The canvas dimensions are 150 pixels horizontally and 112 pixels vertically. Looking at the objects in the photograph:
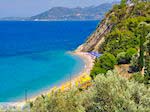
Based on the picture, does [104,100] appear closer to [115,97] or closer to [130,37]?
[115,97]

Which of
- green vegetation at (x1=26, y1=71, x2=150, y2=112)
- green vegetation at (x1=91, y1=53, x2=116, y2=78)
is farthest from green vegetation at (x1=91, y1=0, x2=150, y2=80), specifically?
green vegetation at (x1=26, y1=71, x2=150, y2=112)

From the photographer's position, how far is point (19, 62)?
82375 mm

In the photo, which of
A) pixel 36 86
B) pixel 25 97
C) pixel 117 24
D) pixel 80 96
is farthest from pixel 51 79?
pixel 80 96

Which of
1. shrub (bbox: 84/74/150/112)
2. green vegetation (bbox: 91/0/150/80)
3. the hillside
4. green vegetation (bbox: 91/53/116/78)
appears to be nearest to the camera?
shrub (bbox: 84/74/150/112)

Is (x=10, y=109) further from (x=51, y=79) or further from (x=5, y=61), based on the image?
(x=5, y=61)

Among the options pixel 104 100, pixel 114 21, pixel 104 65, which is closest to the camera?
pixel 104 100

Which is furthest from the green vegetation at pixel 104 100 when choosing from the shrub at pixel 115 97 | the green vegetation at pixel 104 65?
the green vegetation at pixel 104 65

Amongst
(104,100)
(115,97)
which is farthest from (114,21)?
(115,97)

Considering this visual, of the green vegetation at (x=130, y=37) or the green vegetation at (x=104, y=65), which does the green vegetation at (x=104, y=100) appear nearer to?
the green vegetation at (x=130, y=37)

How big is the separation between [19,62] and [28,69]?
37.2ft

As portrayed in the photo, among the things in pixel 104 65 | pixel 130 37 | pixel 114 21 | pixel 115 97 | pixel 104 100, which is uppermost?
pixel 115 97

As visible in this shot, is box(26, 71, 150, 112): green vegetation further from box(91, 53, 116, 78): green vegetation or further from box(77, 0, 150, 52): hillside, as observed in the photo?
box(77, 0, 150, 52): hillside

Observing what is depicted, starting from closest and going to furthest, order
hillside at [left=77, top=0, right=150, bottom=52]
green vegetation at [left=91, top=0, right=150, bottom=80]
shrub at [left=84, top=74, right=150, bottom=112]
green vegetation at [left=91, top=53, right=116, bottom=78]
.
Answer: shrub at [left=84, top=74, right=150, bottom=112]
green vegetation at [left=91, top=0, right=150, bottom=80]
green vegetation at [left=91, top=53, right=116, bottom=78]
hillside at [left=77, top=0, right=150, bottom=52]

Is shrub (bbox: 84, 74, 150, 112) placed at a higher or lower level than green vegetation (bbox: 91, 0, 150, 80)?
higher
